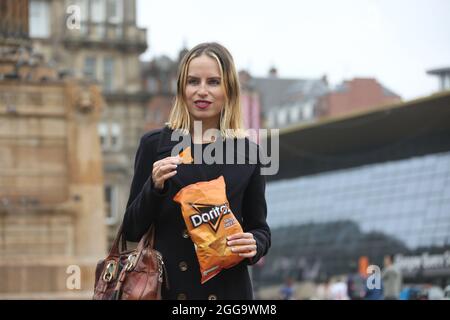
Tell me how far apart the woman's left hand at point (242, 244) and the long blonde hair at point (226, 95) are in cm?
43

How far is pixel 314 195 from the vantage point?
83.2 meters

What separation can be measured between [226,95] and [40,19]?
7908cm

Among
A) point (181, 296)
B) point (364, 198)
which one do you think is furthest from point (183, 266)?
point (364, 198)

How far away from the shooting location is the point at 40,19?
3278 inches

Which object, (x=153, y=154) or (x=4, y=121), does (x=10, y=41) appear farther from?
(x=153, y=154)

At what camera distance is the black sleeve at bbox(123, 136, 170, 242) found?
5.08 meters

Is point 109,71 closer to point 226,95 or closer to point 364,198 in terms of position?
point 364,198

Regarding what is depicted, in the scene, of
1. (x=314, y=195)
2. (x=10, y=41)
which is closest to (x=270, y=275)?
(x=314, y=195)

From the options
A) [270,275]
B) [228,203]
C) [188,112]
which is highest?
[188,112]

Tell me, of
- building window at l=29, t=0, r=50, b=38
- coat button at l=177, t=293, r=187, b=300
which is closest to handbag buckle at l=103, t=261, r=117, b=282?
coat button at l=177, t=293, r=187, b=300

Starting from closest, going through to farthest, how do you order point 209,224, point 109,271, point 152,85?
point 209,224 → point 109,271 → point 152,85

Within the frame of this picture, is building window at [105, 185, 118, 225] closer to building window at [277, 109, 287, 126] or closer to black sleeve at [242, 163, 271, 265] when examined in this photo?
building window at [277, 109, 287, 126]
